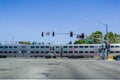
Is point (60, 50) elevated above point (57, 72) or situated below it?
above

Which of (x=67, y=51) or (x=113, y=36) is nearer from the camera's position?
(x=67, y=51)

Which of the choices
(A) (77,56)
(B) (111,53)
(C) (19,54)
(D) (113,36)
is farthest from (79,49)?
(D) (113,36)

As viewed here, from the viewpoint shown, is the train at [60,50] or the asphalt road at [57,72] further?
the train at [60,50]

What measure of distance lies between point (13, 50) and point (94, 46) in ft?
86.6

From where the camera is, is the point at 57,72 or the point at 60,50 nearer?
the point at 57,72

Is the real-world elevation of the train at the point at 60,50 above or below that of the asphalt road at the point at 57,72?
above

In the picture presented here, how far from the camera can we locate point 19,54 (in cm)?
11662

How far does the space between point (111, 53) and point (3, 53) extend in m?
35.0

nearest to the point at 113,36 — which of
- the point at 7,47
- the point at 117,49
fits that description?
the point at 117,49

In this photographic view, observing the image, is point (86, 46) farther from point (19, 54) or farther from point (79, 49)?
point (19, 54)

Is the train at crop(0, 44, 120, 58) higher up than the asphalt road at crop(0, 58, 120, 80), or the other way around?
the train at crop(0, 44, 120, 58)

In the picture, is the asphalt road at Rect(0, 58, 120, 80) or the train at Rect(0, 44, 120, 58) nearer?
the asphalt road at Rect(0, 58, 120, 80)

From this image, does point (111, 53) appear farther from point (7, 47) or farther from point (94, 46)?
point (7, 47)

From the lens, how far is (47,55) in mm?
112812
